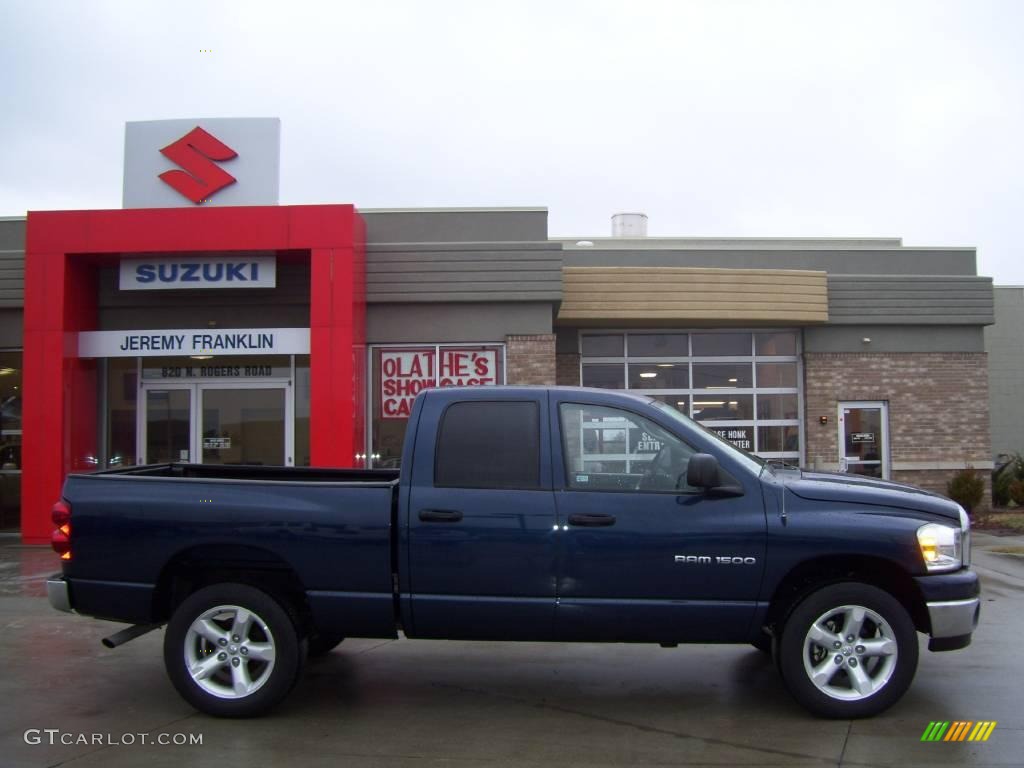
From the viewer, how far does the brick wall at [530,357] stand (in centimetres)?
1523

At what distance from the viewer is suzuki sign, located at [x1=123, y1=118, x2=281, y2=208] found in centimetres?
1502

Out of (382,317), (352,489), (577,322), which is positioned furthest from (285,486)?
(577,322)

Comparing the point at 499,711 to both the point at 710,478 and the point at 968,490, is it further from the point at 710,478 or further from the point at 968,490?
the point at 968,490

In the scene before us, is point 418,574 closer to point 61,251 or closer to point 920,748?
point 920,748

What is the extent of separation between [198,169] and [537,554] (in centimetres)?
1151

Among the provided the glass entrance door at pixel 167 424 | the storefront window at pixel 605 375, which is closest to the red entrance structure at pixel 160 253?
the glass entrance door at pixel 167 424

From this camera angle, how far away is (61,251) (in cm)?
1439

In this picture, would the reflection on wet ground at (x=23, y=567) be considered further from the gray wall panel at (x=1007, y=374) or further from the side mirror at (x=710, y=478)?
the gray wall panel at (x=1007, y=374)

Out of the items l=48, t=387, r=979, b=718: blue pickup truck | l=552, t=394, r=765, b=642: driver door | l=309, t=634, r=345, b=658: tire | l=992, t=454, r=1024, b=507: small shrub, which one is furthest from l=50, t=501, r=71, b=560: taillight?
l=992, t=454, r=1024, b=507: small shrub

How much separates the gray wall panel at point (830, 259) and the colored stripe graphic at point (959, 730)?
12.7 metres

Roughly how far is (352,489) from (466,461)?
2.32 ft

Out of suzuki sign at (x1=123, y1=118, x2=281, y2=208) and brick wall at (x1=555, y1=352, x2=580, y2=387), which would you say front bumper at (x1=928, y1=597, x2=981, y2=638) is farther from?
brick wall at (x1=555, y1=352, x2=580, y2=387)

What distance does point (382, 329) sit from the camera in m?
15.4

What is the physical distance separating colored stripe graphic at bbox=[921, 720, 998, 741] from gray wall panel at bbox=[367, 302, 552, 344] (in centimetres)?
1025
